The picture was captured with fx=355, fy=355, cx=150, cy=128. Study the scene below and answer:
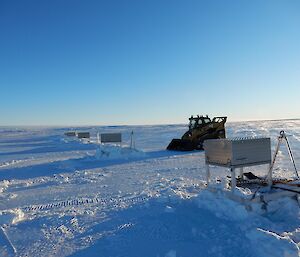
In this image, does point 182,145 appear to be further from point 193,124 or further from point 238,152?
point 238,152

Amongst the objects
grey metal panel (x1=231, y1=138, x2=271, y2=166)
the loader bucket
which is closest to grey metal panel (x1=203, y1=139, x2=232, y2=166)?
grey metal panel (x1=231, y1=138, x2=271, y2=166)

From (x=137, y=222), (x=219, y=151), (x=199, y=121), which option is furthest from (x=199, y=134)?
(x=137, y=222)

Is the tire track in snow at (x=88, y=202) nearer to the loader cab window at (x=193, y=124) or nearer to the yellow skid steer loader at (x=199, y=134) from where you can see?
the yellow skid steer loader at (x=199, y=134)

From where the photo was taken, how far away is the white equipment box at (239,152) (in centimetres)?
731

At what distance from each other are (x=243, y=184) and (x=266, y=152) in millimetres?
1597

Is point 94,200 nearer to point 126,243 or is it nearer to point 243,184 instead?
point 126,243

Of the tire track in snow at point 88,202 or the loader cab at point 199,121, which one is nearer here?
the tire track in snow at point 88,202

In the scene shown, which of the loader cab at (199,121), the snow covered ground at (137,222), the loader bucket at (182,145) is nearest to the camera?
Answer: the snow covered ground at (137,222)

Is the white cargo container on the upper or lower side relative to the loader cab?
lower

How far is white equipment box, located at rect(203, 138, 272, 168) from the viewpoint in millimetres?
7312

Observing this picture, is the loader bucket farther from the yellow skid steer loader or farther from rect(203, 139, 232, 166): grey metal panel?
rect(203, 139, 232, 166): grey metal panel

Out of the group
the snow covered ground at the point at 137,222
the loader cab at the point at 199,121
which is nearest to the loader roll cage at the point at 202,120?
the loader cab at the point at 199,121

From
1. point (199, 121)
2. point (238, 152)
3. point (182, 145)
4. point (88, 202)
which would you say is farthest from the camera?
point (199, 121)

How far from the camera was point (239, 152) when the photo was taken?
738 cm
